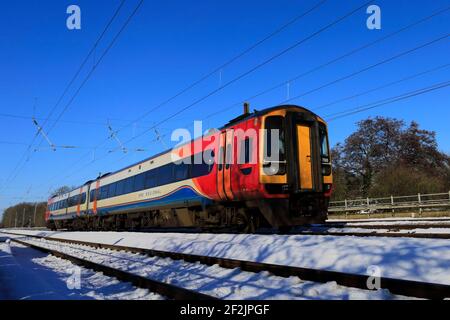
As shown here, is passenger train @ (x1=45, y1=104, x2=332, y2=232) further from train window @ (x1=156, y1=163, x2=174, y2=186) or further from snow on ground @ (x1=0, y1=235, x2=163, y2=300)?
snow on ground @ (x1=0, y1=235, x2=163, y2=300)

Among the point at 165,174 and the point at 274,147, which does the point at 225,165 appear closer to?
the point at 274,147

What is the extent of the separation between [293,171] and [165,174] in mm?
6487

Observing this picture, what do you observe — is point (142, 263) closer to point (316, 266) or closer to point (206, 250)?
point (206, 250)

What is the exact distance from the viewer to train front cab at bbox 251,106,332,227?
9.77 m

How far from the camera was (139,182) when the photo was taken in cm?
1780

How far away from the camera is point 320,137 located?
37.2 feet

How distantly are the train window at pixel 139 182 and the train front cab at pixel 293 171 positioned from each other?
28.6 feet

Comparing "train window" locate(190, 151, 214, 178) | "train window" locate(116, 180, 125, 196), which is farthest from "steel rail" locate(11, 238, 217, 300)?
"train window" locate(116, 180, 125, 196)

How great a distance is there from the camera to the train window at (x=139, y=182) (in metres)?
17.3

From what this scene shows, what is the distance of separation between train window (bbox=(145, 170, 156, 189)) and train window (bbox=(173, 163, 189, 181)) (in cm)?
221

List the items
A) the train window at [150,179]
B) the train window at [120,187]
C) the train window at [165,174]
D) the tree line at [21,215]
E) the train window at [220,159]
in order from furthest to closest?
the tree line at [21,215] → the train window at [120,187] → the train window at [150,179] → the train window at [165,174] → the train window at [220,159]

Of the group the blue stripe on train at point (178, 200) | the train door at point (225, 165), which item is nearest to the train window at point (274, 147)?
the train door at point (225, 165)

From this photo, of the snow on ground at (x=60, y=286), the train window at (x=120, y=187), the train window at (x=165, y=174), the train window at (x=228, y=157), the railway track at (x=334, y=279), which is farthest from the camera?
the train window at (x=120, y=187)

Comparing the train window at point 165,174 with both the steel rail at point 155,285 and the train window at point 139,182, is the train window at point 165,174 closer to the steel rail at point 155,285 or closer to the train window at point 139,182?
the train window at point 139,182
